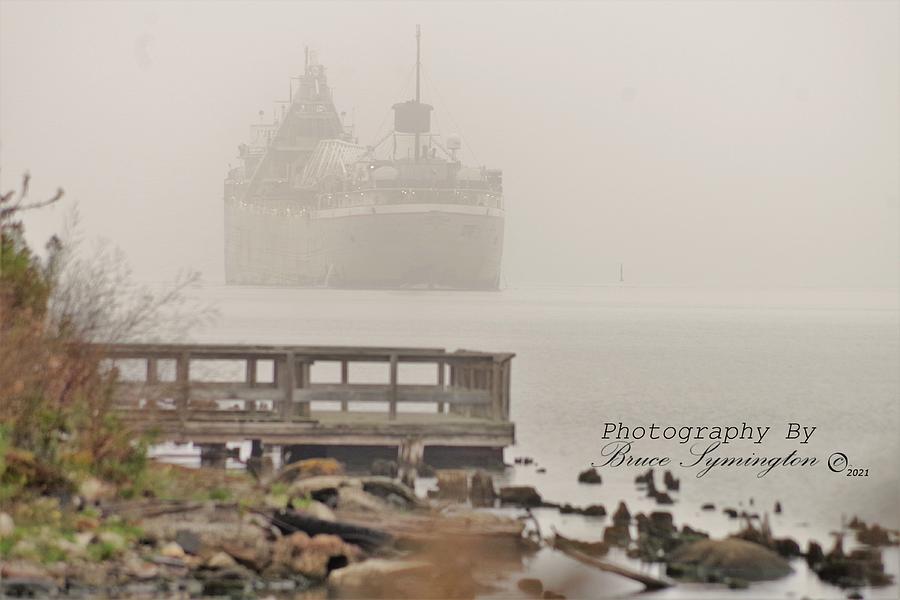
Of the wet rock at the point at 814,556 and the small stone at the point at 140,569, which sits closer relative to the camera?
the small stone at the point at 140,569

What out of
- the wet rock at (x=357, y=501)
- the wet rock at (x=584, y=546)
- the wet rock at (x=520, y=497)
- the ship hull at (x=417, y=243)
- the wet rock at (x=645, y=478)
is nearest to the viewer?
the wet rock at (x=584, y=546)

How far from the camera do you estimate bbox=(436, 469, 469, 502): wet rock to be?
17.5 m

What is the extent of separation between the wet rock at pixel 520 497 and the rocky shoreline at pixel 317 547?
4.07ft

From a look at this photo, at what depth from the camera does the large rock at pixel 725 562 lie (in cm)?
1335

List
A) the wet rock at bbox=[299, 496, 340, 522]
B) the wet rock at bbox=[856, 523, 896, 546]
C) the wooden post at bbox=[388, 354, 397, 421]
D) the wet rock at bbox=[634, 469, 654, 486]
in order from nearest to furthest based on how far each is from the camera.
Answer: the wet rock at bbox=[299, 496, 340, 522] → the wet rock at bbox=[856, 523, 896, 546] → the wooden post at bbox=[388, 354, 397, 421] → the wet rock at bbox=[634, 469, 654, 486]

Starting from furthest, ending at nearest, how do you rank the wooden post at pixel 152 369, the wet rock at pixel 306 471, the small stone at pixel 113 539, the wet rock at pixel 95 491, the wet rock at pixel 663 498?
1. the wet rock at pixel 663 498
2. the wooden post at pixel 152 369
3. the wet rock at pixel 306 471
4. the wet rock at pixel 95 491
5. the small stone at pixel 113 539

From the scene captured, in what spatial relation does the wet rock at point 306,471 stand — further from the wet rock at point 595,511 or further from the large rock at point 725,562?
the large rock at point 725,562

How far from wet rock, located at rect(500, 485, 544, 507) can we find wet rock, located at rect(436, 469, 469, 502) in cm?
48

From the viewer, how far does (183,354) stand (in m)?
18.4

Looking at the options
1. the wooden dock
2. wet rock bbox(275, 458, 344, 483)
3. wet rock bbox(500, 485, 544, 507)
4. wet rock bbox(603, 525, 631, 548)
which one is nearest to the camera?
wet rock bbox(603, 525, 631, 548)

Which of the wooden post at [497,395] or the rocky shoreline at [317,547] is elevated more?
the wooden post at [497,395]

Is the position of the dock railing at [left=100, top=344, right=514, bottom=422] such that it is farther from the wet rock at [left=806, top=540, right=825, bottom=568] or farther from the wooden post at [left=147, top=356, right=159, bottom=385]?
the wet rock at [left=806, top=540, right=825, bottom=568]

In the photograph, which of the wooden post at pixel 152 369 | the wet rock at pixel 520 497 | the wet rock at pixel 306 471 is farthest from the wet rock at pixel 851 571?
the wooden post at pixel 152 369

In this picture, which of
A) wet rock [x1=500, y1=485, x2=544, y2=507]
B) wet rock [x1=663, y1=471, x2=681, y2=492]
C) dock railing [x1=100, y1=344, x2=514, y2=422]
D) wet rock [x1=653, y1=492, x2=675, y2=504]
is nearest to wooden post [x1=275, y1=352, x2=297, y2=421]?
dock railing [x1=100, y1=344, x2=514, y2=422]
